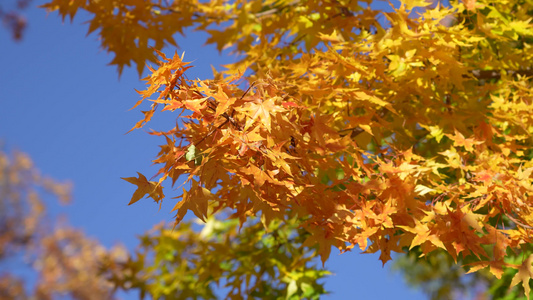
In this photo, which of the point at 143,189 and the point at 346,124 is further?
the point at 346,124

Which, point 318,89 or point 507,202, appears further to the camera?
point 318,89

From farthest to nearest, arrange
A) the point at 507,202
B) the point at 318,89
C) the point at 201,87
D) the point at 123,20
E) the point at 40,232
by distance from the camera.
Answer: the point at 40,232 < the point at 123,20 < the point at 318,89 < the point at 507,202 < the point at 201,87

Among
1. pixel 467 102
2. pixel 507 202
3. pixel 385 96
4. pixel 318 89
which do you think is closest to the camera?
pixel 507 202

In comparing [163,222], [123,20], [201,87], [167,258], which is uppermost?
[123,20]

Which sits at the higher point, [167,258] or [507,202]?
[167,258]

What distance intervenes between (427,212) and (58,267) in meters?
23.9

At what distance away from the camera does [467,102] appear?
355 centimetres

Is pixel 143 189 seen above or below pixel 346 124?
below

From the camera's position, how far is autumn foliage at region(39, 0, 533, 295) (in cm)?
197

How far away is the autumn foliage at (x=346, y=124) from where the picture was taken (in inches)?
77.6

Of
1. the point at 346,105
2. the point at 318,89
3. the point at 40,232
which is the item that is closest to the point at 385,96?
the point at 346,105

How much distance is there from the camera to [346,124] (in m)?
2.93

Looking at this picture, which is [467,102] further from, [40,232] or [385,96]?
[40,232]

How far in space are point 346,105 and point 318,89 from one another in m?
0.37
